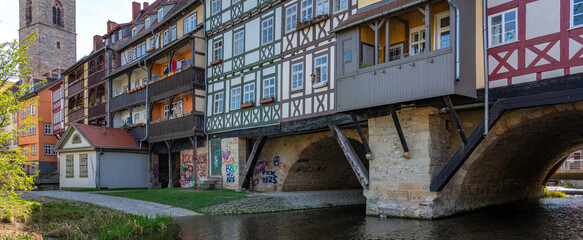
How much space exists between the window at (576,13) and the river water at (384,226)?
197 inches

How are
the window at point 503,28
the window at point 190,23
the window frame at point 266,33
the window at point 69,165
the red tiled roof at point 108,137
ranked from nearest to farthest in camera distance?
the window at point 503,28, the window frame at point 266,33, the window at point 190,23, the red tiled roof at point 108,137, the window at point 69,165

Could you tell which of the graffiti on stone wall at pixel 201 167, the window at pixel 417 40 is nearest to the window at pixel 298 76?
the window at pixel 417 40

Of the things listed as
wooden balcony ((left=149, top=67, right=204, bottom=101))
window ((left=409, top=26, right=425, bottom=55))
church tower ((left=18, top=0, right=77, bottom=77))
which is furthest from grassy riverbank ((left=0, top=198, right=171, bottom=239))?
church tower ((left=18, top=0, right=77, bottom=77))

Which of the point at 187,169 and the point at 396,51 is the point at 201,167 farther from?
the point at 396,51

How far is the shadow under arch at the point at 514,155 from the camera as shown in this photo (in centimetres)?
1255

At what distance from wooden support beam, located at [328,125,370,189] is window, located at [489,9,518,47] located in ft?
18.7

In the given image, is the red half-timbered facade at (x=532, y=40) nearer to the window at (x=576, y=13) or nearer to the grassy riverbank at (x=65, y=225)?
the window at (x=576, y=13)

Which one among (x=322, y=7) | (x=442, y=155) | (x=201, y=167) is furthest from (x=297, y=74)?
(x=201, y=167)

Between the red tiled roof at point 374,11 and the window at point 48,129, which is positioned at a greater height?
the red tiled roof at point 374,11

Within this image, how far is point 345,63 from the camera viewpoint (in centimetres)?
1530

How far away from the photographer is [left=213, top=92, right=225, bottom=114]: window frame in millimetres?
23661

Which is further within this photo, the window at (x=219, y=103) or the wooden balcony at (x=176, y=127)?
the wooden balcony at (x=176, y=127)

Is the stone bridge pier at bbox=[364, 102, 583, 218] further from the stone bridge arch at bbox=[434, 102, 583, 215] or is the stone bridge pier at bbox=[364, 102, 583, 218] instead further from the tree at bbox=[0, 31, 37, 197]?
the tree at bbox=[0, 31, 37, 197]

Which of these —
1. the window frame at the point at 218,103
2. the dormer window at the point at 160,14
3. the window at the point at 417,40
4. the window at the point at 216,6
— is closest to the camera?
the window at the point at 417,40
